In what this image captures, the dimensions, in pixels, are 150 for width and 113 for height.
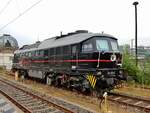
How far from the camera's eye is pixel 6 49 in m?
83.4

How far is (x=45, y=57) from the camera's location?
2562 cm

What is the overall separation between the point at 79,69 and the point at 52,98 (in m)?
2.31

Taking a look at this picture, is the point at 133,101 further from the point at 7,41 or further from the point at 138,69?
the point at 7,41

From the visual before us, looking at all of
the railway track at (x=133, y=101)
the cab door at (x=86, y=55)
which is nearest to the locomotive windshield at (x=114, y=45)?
the cab door at (x=86, y=55)

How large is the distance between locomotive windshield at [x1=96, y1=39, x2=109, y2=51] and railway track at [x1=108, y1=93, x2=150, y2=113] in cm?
272

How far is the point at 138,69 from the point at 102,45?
8386mm

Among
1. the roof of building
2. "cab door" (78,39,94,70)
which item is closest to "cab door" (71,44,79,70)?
"cab door" (78,39,94,70)

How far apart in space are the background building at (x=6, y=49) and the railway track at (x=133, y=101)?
4494 cm

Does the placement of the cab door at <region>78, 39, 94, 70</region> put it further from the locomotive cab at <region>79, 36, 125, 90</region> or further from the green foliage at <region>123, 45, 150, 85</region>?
the green foliage at <region>123, 45, 150, 85</region>

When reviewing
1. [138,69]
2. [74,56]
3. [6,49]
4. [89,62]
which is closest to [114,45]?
[89,62]

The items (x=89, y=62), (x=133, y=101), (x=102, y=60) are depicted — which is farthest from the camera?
(x=89, y=62)

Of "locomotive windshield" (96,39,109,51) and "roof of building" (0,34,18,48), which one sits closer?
"locomotive windshield" (96,39,109,51)

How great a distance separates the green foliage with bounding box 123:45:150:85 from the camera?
988 inches

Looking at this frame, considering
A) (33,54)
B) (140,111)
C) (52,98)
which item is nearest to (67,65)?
(52,98)
